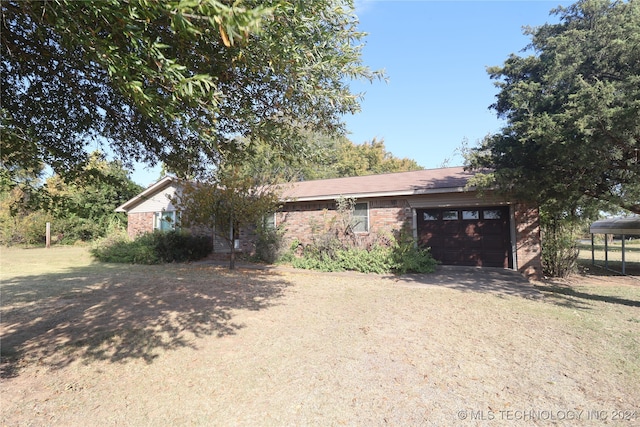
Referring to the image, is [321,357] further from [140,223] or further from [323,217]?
[140,223]

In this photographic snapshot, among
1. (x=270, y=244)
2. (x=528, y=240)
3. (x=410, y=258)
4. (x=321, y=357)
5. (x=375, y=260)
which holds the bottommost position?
(x=321, y=357)

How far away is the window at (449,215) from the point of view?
484 inches

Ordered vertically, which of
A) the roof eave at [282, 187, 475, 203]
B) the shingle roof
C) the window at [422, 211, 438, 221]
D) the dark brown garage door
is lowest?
the dark brown garage door

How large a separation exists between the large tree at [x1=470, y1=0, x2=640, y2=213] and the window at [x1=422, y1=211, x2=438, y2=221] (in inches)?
135

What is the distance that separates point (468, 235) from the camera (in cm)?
1213

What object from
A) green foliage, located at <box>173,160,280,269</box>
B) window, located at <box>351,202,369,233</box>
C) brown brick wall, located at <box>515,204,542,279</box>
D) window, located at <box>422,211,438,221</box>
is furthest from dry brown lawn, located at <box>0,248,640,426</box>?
window, located at <box>351,202,369,233</box>

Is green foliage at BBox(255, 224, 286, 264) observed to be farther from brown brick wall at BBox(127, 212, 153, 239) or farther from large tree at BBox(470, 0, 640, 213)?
large tree at BBox(470, 0, 640, 213)

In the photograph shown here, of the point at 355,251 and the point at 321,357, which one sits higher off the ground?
the point at 355,251

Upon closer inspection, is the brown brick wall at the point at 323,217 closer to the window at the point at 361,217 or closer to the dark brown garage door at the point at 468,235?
the window at the point at 361,217

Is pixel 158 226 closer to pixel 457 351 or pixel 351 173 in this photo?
pixel 457 351

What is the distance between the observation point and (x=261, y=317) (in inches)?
249

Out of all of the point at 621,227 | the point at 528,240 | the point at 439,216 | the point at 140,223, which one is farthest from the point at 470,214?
the point at 140,223

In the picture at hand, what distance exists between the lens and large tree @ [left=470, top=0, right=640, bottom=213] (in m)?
6.18

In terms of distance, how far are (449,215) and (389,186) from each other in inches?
98.0
